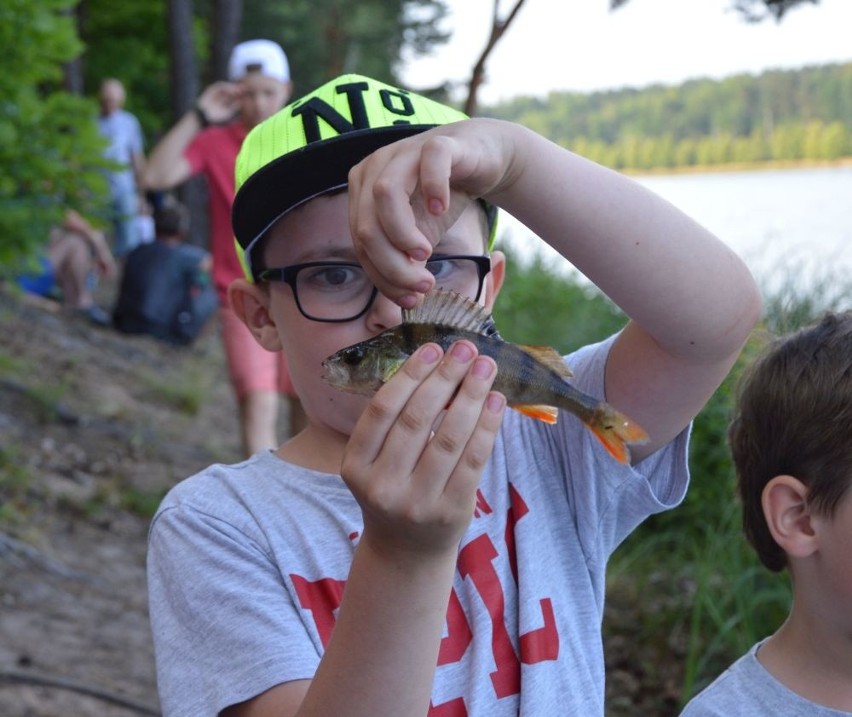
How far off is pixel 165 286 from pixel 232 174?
5205 mm

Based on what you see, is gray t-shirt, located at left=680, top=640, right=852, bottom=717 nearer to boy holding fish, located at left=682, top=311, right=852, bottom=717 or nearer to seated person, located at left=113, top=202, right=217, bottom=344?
boy holding fish, located at left=682, top=311, right=852, bottom=717

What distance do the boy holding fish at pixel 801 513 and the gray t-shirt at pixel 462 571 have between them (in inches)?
14.2

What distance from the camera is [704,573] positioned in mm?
4246

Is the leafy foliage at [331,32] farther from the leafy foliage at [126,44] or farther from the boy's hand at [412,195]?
the boy's hand at [412,195]

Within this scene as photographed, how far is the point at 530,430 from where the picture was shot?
6.45 feet

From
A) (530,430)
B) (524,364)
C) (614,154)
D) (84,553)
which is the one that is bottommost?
(84,553)

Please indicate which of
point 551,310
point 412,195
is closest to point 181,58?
point 551,310

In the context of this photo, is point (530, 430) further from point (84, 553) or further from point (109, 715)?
point (84, 553)

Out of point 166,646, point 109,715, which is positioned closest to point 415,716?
point 166,646

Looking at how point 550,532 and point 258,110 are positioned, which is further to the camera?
point 258,110

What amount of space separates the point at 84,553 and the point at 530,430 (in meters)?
3.84

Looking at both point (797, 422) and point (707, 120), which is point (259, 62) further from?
point (707, 120)

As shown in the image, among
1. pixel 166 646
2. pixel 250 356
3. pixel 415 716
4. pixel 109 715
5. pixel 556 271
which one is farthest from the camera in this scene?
pixel 556 271

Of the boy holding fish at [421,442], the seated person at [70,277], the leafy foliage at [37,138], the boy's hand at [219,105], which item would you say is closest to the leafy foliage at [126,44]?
the seated person at [70,277]
